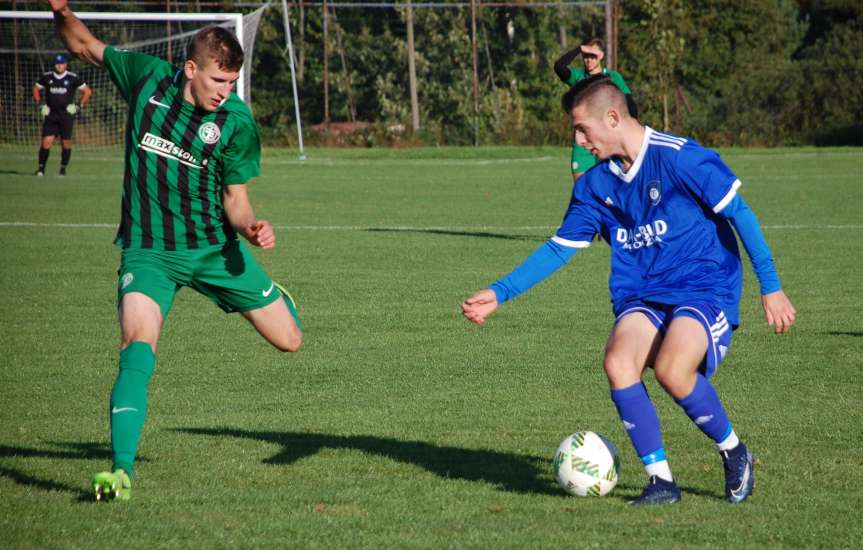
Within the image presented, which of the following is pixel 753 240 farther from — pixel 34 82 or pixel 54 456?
pixel 34 82

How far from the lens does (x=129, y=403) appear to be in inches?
201

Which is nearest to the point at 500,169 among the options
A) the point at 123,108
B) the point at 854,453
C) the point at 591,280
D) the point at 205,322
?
the point at 123,108

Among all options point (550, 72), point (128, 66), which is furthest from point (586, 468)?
point (550, 72)

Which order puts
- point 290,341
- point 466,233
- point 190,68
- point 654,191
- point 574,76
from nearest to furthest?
point 654,191, point 190,68, point 290,341, point 574,76, point 466,233

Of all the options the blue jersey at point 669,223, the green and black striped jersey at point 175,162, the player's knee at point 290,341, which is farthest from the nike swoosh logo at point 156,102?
the blue jersey at point 669,223

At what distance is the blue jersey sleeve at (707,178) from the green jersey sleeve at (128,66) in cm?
247

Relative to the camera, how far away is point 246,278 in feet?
19.2

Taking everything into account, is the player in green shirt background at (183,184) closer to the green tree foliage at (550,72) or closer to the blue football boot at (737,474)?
the blue football boot at (737,474)

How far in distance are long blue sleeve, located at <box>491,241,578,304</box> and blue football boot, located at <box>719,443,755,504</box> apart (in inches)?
42.0

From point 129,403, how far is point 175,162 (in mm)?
1188

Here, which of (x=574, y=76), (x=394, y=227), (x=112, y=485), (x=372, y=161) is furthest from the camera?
(x=372, y=161)

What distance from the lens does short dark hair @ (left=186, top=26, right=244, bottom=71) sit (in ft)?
17.5

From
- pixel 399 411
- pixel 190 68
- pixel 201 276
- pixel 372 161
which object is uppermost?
pixel 190 68

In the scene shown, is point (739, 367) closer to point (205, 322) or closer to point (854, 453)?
point (854, 453)
